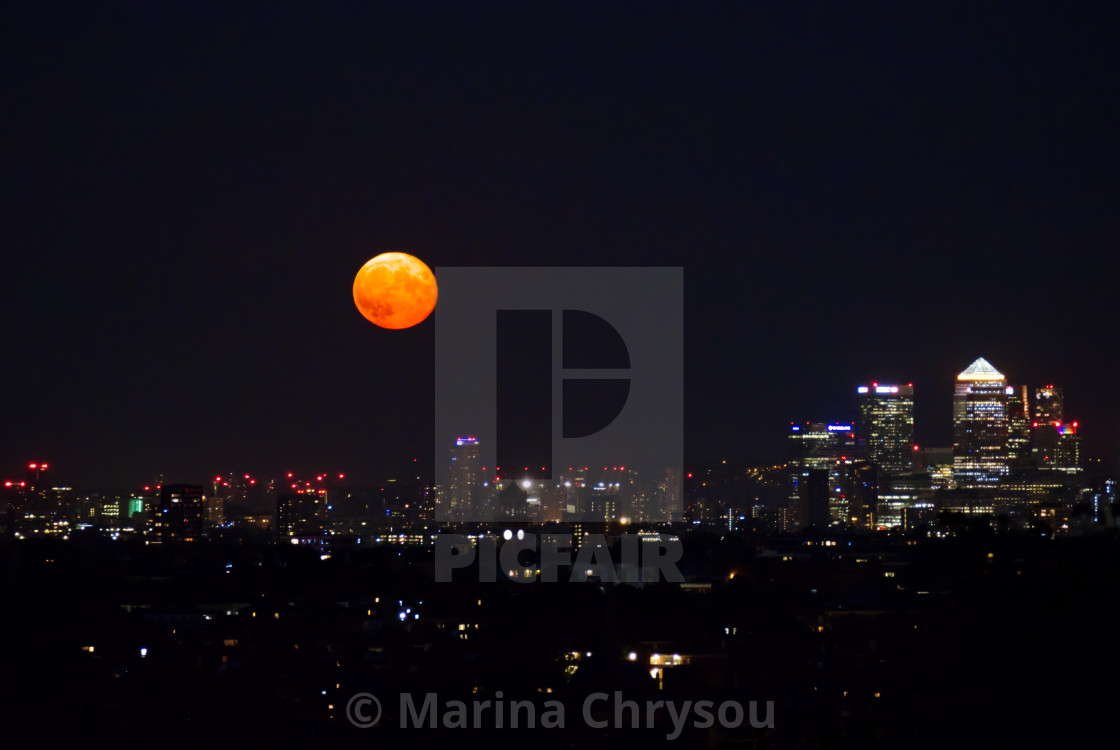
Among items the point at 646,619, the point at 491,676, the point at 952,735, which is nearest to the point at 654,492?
the point at 646,619

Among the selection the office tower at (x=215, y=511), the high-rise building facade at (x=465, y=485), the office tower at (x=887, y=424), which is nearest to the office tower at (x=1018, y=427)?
the office tower at (x=887, y=424)

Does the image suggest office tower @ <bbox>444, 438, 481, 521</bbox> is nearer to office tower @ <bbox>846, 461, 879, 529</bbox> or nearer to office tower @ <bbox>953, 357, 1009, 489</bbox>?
office tower @ <bbox>846, 461, 879, 529</bbox>

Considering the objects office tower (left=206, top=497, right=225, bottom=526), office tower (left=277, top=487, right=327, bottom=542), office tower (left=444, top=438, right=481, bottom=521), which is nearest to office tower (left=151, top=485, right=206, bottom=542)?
office tower (left=277, top=487, right=327, bottom=542)

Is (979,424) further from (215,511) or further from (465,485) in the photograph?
(215,511)

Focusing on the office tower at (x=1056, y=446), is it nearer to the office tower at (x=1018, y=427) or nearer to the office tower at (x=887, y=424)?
the office tower at (x=1018, y=427)

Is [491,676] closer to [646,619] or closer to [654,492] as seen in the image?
[646,619]

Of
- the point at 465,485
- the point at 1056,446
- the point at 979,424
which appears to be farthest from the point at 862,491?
the point at 465,485

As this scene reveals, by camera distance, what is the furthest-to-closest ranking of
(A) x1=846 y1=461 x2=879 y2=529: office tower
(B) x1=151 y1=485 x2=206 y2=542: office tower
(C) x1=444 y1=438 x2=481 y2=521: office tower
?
(A) x1=846 y1=461 x2=879 y2=529: office tower → (B) x1=151 y1=485 x2=206 y2=542: office tower → (C) x1=444 y1=438 x2=481 y2=521: office tower
